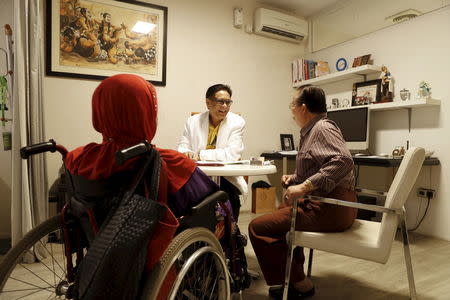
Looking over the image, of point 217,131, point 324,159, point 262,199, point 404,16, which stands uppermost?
point 404,16

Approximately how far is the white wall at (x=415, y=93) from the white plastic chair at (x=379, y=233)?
5.80ft

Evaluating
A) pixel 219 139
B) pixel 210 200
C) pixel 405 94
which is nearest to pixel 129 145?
pixel 210 200

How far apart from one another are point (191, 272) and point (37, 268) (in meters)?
1.45

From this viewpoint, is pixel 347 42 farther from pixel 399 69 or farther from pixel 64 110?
pixel 64 110

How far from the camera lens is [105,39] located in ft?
9.68

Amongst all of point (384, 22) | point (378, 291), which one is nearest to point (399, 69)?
point (384, 22)

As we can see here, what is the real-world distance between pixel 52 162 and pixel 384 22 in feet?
11.4

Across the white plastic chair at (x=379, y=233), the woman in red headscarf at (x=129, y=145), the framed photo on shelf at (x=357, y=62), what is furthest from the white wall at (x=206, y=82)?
the white plastic chair at (x=379, y=233)

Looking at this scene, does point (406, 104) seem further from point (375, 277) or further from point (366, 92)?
point (375, 277)

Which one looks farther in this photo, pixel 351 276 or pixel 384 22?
pixel 384 22

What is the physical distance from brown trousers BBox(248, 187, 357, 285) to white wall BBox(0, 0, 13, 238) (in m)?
2.27

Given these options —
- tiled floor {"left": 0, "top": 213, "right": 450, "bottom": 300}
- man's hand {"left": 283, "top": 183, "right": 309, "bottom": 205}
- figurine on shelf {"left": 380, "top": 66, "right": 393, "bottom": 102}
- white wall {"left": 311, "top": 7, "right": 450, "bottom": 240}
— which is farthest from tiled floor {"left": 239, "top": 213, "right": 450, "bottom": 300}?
figurine on shelf {"left": 380, "top": 66, "right": 393, "bottom": 102}

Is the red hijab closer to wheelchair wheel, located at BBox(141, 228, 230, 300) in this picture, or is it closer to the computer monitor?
wheelchair wheel, located at BBox(141, 228, 230, 300)

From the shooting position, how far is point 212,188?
3.59 ft
